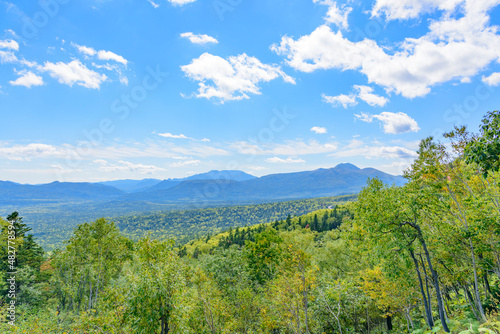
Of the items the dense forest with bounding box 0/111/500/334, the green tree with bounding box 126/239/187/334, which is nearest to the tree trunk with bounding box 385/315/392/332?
the dense forest with bounding box 0/111/500/334

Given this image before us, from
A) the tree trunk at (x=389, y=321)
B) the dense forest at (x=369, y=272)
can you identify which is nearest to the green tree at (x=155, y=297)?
the dense forest at (x=369, y=272)

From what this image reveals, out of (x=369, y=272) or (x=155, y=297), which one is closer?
(x=155, y=297)

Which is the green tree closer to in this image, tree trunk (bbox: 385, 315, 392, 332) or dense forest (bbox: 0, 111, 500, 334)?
dense forest (bbox: 0, 111, 500, 334)

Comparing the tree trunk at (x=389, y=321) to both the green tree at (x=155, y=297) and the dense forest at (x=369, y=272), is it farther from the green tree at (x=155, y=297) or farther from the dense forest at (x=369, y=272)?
the green tree at (x=155, y=297)

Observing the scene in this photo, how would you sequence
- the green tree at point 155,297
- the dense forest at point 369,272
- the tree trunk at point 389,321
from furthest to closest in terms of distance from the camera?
the tree trunk at point 389,321
the dense forest at point 369,272
the green tree at point 155,297

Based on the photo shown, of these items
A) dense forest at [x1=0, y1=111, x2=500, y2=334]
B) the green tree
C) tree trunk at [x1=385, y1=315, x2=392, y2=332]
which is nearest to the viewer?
the green tree

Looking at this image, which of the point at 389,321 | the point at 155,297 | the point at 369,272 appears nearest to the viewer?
the point at 155,297

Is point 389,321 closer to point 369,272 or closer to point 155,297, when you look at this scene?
point 369,272

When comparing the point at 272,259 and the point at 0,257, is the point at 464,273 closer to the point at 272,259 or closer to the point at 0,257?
the point at 272,259

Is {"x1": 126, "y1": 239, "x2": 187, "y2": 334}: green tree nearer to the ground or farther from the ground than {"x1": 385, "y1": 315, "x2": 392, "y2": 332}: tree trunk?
farther from the ground

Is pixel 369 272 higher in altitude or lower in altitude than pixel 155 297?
lower

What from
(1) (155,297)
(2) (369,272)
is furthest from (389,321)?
(1) (155,297)

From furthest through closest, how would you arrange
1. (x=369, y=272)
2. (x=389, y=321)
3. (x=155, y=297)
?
(x=389, y=321) < (x=369, y=272) < (x=155, y=297)

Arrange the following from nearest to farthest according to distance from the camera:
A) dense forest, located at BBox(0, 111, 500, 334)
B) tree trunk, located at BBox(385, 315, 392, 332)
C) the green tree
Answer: the green tree < dense forest, located at BBox(0, 111, 500, 334) < tree trunk, located at BBox(385, 315, 392, 332)
